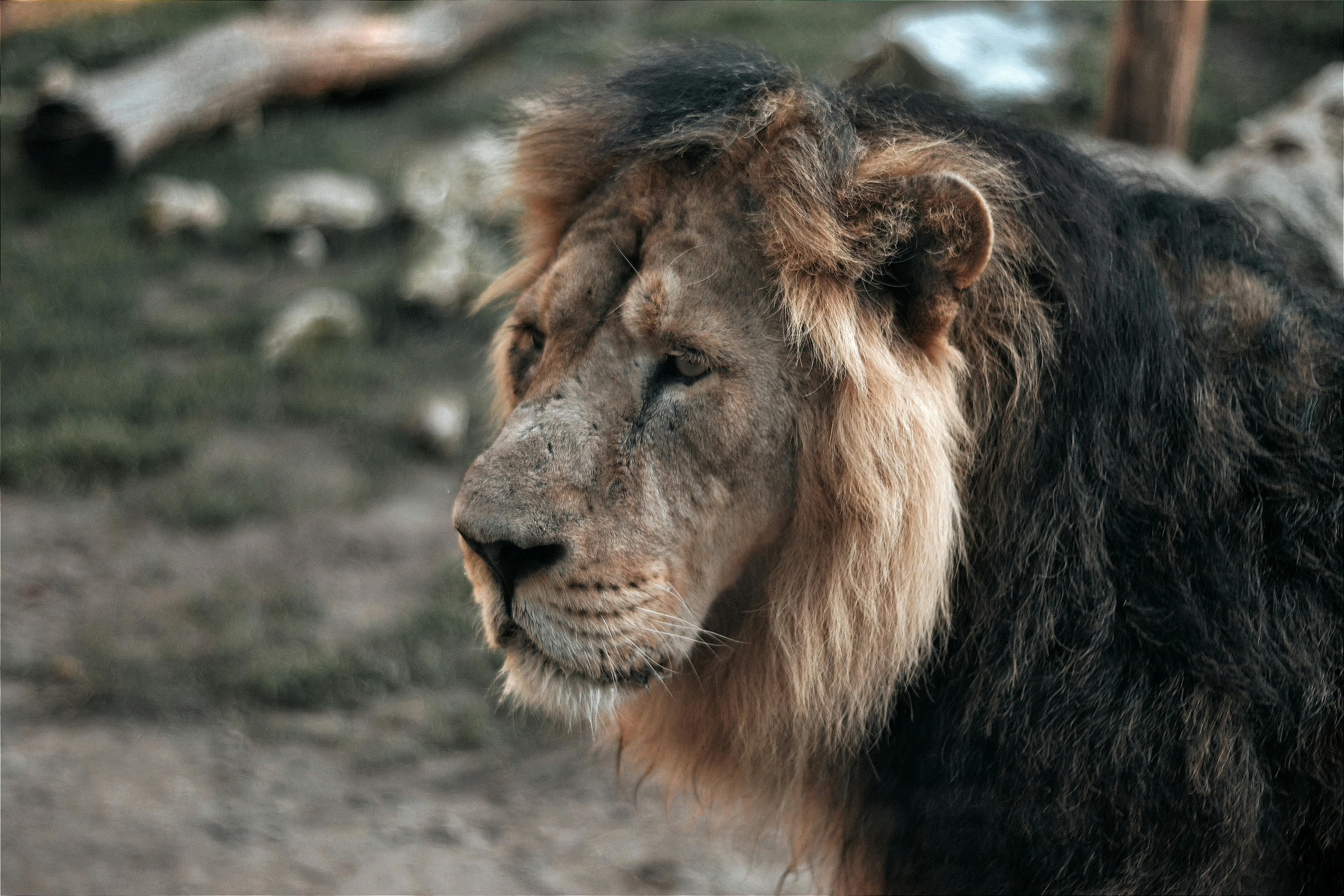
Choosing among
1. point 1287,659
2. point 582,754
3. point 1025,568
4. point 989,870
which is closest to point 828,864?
point 989,870

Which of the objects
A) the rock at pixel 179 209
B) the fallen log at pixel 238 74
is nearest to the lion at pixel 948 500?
the rock at pixel 179 209

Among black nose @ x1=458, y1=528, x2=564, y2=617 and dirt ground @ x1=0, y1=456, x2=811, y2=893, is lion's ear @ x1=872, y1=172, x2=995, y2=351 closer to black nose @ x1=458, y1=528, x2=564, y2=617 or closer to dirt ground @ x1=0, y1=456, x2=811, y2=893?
black nose @ x1=458, y1=528, x2=564, y2=617

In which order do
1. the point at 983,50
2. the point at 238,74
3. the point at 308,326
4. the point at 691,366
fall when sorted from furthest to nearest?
the point at 238,74 → the point at 983,50 → the point at 308,326 → the point at 691,366

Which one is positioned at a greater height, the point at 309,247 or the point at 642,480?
the point at 642,480

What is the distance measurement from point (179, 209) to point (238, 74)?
2421 mm

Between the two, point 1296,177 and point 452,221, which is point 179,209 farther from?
point 1296,177

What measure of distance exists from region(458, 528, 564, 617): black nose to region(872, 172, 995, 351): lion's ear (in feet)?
2.62

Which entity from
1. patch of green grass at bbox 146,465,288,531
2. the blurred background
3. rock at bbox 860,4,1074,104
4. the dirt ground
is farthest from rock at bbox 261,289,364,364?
rock at bbox 860,4,1074,104

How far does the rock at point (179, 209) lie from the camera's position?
7484 millimetres

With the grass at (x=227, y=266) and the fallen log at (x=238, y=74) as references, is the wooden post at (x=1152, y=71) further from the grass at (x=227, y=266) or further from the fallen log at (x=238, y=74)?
the fallen log at (x=238, y=74)

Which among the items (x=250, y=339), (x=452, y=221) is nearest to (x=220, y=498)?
(x=250, y=339)

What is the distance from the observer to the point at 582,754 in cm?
387

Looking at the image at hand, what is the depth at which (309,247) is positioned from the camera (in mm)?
7613

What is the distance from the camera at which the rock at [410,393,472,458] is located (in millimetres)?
5742
